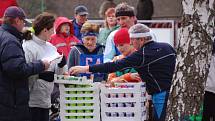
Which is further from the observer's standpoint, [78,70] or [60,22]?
[60,22]

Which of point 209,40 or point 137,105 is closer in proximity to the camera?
point 209,40

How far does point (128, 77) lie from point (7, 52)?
141 cm

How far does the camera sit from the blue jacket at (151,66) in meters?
7.52

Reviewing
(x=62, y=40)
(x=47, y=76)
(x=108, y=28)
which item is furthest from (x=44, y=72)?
(x=108, y=28)

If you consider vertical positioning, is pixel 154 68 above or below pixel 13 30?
below

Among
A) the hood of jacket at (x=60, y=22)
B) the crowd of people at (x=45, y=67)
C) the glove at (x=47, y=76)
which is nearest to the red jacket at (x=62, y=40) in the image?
the hood of jacket at (x=60, y=22)

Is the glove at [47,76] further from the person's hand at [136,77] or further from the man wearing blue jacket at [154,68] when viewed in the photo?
the person's hand at [136,77]

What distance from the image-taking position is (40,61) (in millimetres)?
7363

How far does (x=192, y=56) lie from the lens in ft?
18.3

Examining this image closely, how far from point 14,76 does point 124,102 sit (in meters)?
1.21

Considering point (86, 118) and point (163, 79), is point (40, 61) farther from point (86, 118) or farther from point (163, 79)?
point (163, 79)

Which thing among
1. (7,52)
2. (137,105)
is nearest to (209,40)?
(137,105)

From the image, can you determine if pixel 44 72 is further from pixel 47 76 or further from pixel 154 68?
pixel 154 68

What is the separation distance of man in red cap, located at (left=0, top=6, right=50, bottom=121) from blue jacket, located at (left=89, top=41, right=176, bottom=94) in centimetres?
76
